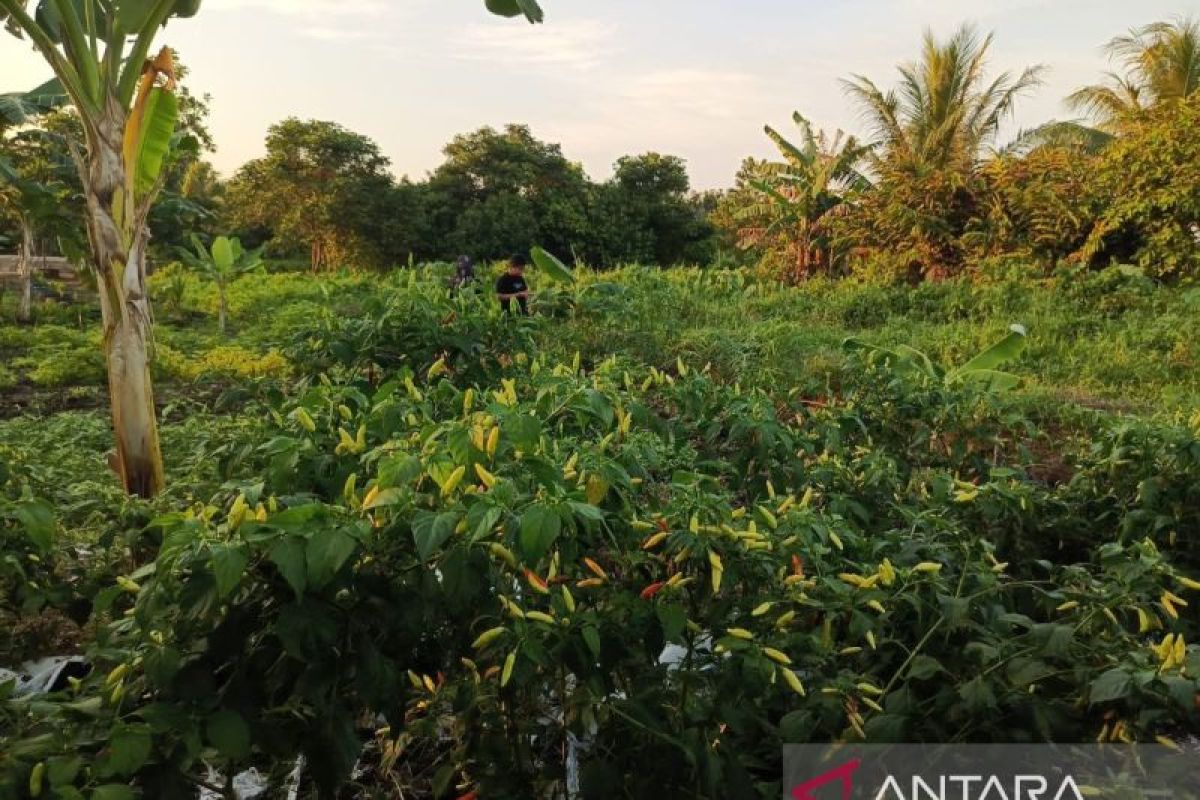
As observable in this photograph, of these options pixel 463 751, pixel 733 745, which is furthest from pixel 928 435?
pixel 463 751

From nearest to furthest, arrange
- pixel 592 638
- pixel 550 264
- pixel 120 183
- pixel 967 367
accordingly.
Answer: pixel 592 638 < pixel 120 183 < pixel 967 367 < pixel 550 264

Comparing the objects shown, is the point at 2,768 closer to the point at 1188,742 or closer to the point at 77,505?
the point at 77,505

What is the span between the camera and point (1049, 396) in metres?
5.66

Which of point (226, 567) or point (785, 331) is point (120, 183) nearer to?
point (226, 567)

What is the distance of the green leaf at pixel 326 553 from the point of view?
3.52 feet

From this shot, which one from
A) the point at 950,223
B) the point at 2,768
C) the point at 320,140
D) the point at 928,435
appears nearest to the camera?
the point at 2,768

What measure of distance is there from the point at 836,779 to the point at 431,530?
2.29 feet

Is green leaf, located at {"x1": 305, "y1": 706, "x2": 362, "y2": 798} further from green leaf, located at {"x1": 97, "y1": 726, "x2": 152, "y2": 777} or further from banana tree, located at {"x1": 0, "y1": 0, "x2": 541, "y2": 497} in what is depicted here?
banana tree, located at {"x1": 0, "y1": 0, "x2": 541, "y2": 497}

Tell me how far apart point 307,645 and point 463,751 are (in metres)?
0.39

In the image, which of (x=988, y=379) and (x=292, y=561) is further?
(x=988, y=379)

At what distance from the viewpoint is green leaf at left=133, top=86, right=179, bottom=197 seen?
4.03 metres

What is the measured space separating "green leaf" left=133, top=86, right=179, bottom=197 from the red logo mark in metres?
3.99

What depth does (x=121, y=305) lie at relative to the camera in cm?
358

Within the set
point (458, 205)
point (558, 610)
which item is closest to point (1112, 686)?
point (558, 610)
